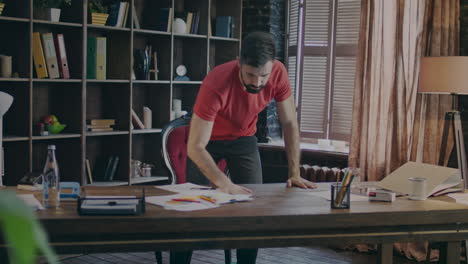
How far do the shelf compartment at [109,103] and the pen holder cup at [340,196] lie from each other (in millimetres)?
2785

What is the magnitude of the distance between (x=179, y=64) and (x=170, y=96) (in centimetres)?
53

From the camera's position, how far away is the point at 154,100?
17.1 ft

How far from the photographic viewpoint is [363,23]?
15.1 feet

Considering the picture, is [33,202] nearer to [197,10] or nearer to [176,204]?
[176,204]

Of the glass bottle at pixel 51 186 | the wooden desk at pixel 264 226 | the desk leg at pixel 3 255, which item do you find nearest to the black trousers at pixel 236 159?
the wooden desk at pixel 264 226

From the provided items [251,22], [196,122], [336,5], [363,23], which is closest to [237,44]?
[251,22]

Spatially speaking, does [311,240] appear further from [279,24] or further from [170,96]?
[279,24]

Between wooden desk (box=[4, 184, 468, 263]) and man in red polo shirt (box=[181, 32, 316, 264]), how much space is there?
0.30 meters

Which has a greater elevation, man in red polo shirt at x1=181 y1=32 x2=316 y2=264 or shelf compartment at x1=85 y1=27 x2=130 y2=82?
shelf compartment at x1=85 y1=27 x2=130 y2=82

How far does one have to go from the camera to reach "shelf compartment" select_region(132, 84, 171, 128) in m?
5.13

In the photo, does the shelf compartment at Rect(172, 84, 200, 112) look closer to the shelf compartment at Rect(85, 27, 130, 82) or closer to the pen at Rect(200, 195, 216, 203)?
the shelf compartment at Rect(85, 27, 130, 82)

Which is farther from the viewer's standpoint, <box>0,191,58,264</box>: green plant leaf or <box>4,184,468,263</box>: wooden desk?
<box>4,184,468,263</box>: wooden desk

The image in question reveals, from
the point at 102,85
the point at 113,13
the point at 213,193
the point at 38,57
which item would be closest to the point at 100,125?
the point at 102,85

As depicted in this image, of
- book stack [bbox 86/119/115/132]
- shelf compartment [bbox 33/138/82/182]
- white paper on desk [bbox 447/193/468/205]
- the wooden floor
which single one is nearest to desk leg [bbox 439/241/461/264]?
Result: white paper on desk [bbox 447/193/468/205]
